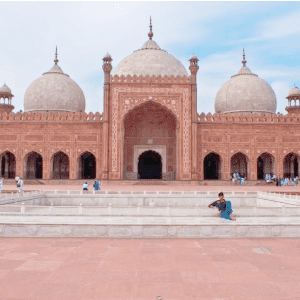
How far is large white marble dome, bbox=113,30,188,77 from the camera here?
21.8 meters

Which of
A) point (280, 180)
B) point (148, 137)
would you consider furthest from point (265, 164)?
point (148, 137)

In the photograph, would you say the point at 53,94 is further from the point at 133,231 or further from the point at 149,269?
the point at 149,269

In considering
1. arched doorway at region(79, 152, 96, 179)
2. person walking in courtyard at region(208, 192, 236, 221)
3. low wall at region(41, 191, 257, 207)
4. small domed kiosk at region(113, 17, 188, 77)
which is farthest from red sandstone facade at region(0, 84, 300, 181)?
person walking in courtyard at region(208, 192, 236, 221)

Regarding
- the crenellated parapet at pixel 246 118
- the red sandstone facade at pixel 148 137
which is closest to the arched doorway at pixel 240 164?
the red sandstone facade at pixel 148 137

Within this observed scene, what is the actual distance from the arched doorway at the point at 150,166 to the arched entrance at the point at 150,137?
1.73 m

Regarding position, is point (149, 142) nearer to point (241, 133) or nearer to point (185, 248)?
point (241, 133)

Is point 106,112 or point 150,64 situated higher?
point 150,64

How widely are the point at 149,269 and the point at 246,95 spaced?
21524 millimetres

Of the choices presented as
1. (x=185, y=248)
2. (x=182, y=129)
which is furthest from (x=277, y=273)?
(x=182, y=129)

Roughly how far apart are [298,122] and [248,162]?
3948 millimetres

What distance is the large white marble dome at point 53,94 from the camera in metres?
22.9

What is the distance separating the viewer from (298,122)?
19438mm

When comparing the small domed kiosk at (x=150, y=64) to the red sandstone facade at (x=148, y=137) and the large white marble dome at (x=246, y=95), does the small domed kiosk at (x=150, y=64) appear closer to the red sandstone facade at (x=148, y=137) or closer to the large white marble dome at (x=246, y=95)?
the red sandstone facade at (x=148, y=137)

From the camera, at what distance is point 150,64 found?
2200 cm
